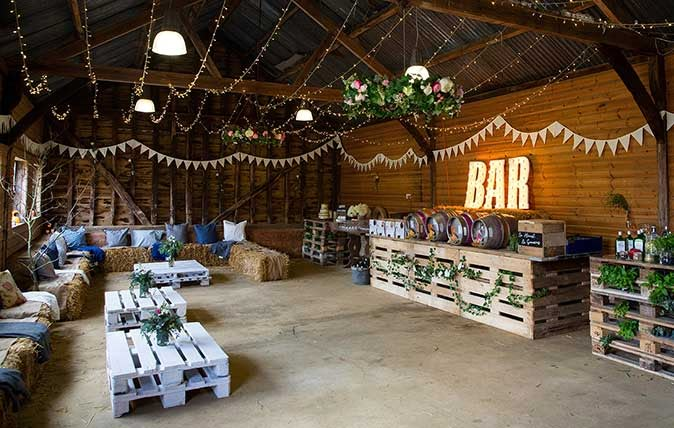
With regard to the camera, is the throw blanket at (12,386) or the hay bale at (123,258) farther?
the hay bale at (123,258)

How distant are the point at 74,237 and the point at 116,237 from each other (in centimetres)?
88

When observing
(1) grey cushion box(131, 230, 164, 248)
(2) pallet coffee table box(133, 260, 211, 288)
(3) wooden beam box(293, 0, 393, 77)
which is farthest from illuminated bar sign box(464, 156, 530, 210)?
(1) grey cushion box(131, 230, 164, 248)

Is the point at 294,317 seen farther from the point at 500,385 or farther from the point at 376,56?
the point at 376,56

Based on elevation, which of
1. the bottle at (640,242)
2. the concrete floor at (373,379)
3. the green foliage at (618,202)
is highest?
the green foliage at (618,202)

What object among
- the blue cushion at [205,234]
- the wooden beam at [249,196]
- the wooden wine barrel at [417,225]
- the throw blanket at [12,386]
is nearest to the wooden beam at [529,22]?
the wooden wine barrel at [417,225]

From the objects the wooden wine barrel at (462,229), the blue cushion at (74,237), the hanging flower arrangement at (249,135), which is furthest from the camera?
the blue cushion at (74,237)

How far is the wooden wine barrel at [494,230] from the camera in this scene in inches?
234

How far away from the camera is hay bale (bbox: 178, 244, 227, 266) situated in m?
10.7

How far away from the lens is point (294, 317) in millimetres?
6273

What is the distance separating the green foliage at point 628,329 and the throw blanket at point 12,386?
487 centimetres

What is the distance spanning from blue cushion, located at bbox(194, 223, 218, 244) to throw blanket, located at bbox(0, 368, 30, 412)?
8.09 meters

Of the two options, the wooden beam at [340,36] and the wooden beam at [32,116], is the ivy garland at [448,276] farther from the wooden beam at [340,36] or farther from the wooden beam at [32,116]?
the wooden beam at [32,116]

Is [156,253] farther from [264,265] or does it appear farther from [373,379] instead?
[373,379]

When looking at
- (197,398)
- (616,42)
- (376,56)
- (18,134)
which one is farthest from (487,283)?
(18,134)
